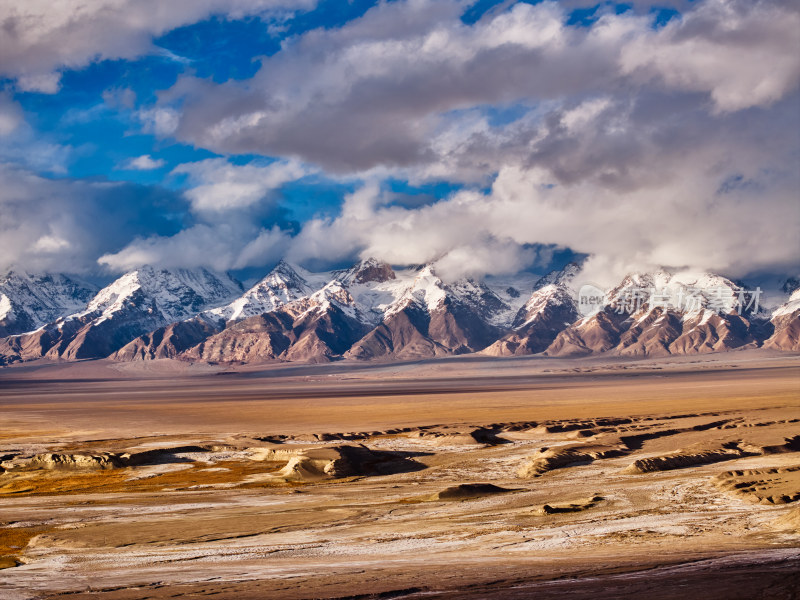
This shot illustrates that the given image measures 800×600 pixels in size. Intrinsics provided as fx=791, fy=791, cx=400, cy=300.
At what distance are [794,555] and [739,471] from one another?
92.2 ft

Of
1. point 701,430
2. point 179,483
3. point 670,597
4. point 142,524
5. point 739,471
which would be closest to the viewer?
point 670,597

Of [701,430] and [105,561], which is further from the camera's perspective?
[701,430]

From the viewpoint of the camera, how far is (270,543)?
130 ft

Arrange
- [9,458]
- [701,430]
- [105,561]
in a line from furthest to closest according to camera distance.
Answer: [701,430]
[9,458]
[105,561]

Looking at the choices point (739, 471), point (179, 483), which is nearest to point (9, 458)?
point (179, 483)

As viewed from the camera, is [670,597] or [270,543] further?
[270,543]

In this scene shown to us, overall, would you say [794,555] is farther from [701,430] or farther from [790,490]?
[701,430]

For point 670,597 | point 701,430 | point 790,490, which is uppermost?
point 670,597

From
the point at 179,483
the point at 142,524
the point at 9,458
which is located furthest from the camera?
the point at 9,458

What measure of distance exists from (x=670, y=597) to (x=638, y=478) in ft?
114

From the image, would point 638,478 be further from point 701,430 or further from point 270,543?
point 701,430

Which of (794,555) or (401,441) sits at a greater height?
(794,555)

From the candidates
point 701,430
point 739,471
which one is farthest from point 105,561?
point 701,430

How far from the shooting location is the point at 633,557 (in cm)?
3278
